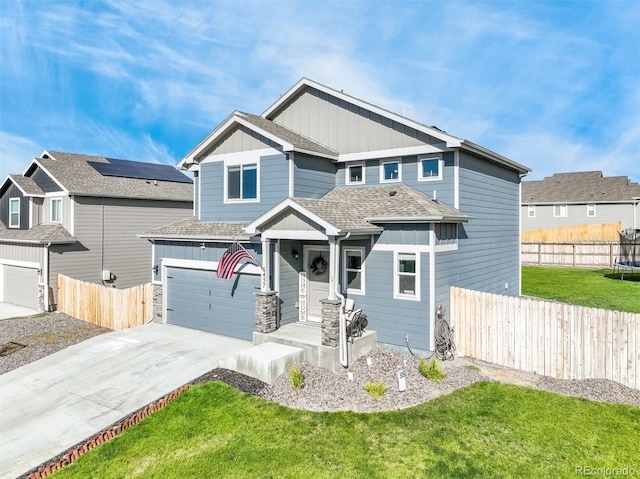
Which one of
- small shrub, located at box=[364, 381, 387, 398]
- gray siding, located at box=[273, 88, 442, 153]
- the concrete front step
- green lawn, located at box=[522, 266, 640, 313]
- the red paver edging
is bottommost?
the red paver edging

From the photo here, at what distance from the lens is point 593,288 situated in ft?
67.1

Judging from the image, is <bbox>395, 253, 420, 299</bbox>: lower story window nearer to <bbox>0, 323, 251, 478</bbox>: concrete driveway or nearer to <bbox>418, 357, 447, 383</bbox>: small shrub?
<bbox>418, 357, 447, 383</bbox>: small shrub

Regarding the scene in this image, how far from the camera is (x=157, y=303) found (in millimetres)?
14992

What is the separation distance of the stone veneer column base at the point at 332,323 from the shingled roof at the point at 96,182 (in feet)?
48.1

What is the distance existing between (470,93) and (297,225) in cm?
2275

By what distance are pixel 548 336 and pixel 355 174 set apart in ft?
24.7

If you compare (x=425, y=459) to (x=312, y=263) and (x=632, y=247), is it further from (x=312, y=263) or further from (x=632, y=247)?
(x=632, y=247)

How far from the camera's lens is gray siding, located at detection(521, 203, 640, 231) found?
36.7 metres

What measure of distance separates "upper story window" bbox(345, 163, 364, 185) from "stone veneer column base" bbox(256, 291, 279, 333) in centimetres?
484

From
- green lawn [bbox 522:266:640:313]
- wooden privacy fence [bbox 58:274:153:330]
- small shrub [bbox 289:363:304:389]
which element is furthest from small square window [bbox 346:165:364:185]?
green lawn [bbox 522:266:640:313]

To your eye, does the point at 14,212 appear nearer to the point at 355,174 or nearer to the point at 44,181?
the point at 44,181

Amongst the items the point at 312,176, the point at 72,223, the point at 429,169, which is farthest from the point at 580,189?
the point at 72,223

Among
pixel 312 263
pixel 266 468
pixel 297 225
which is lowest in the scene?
pixel 266 468

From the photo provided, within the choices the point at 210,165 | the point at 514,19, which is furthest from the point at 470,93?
the point at 210,165
